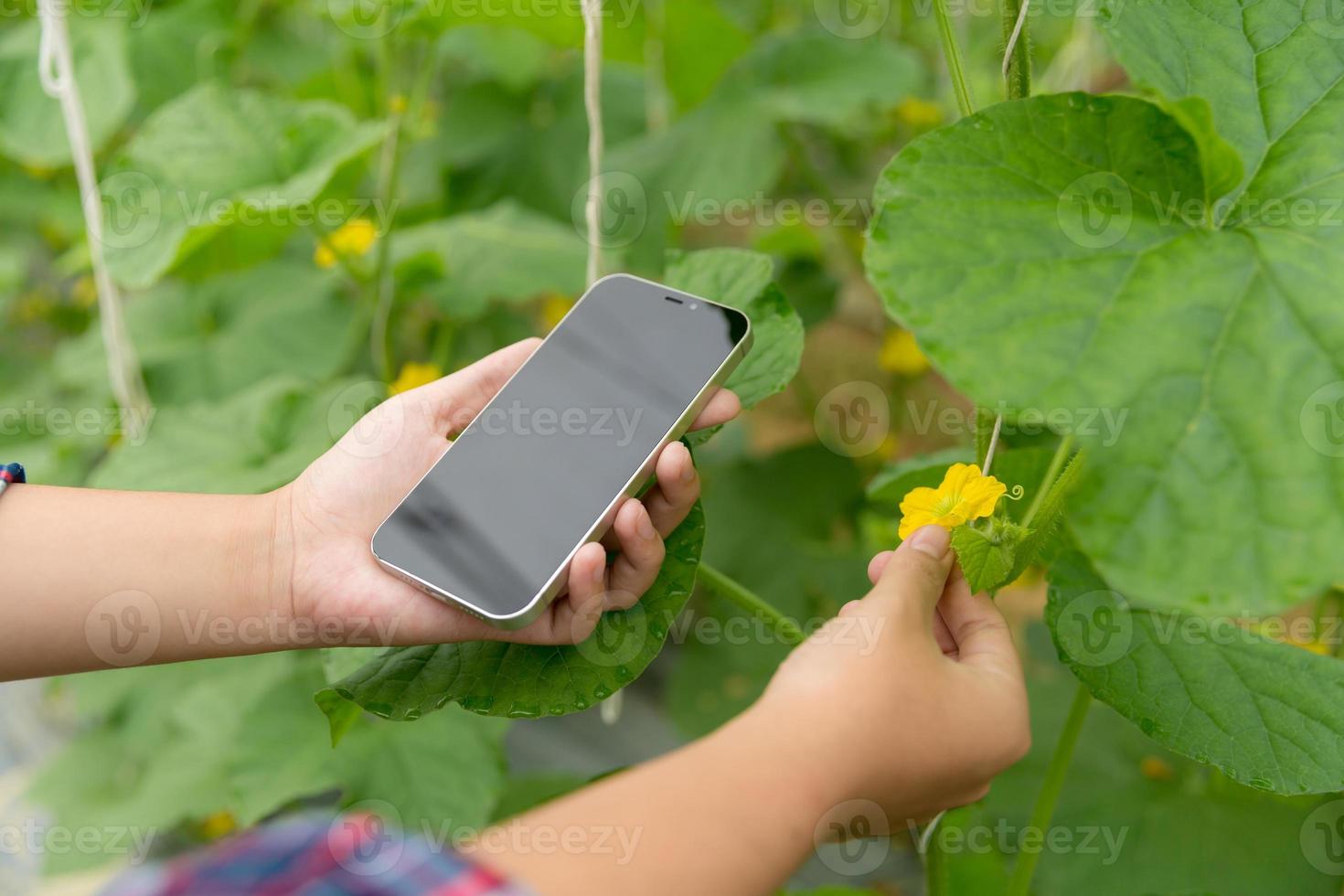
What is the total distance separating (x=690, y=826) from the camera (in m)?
0.47

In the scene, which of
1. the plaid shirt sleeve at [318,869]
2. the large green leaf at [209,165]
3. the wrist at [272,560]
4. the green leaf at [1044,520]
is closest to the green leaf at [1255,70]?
the green leaf at [1044,520]

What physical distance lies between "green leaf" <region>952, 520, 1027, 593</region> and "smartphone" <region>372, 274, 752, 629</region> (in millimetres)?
232

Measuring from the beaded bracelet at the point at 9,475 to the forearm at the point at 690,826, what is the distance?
513mm

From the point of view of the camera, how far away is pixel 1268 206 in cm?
56

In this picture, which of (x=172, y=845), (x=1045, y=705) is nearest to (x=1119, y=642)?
(x=1045, y=705)

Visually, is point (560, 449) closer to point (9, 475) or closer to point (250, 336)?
point (9, 475)

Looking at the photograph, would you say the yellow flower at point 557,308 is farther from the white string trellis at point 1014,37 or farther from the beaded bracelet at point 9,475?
the white string trellis at point 1014,37

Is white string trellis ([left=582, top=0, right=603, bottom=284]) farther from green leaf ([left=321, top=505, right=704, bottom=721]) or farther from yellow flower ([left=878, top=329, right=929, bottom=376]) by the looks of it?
yellow flower ([left=878, top=329, right=929, bottom=376])

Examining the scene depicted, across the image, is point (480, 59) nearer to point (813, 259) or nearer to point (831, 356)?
point (813, 259)

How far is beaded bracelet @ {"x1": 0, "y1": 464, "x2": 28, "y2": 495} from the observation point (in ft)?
2.50

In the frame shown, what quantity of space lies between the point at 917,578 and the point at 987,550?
5 cm

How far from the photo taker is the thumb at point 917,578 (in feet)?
1.78

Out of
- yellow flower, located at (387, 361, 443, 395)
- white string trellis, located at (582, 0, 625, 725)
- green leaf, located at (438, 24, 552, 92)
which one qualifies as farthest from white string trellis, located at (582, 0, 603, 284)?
green leaf, located at (438, 24, 552, 92)

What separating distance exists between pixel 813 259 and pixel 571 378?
0.90 meters
